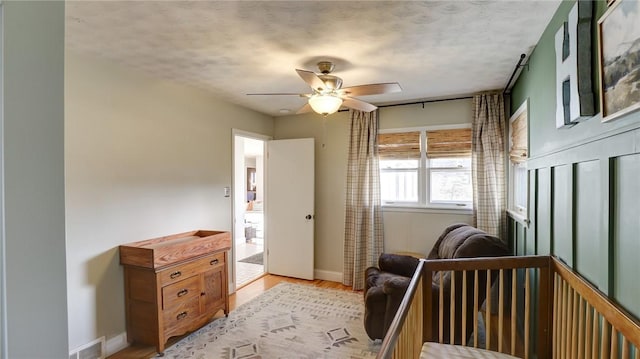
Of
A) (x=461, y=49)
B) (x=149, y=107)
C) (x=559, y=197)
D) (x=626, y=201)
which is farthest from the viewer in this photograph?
(x=149, y=107)

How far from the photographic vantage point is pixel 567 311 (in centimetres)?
174

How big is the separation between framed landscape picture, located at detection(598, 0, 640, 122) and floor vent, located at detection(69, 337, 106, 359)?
3.57 meters

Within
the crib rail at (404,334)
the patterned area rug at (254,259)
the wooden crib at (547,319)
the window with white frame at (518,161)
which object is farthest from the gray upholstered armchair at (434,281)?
the patterned area rug at (254,259)

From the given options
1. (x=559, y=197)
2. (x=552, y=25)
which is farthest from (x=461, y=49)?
(x=559, y=197)

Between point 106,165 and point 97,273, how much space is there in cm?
88

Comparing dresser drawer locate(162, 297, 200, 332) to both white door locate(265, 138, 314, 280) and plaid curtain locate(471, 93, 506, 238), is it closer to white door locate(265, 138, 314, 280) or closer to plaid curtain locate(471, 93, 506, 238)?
white door locate(265, 138, 314, 280)

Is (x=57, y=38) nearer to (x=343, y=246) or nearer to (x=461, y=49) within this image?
(x=461, y=49)

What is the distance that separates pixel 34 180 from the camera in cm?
71

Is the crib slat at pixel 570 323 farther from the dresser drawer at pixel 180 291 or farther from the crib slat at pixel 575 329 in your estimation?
the dresser drawer at pixel 180 291

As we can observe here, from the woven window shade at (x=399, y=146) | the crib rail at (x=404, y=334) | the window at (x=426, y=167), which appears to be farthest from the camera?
the woven window shade at (x=399, y=146)

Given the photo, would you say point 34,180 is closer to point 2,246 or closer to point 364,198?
point 2,246

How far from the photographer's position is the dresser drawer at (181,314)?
2756 mm

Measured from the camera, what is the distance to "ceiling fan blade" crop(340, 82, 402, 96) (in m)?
2.51

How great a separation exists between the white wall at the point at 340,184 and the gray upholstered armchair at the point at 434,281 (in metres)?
0.75
